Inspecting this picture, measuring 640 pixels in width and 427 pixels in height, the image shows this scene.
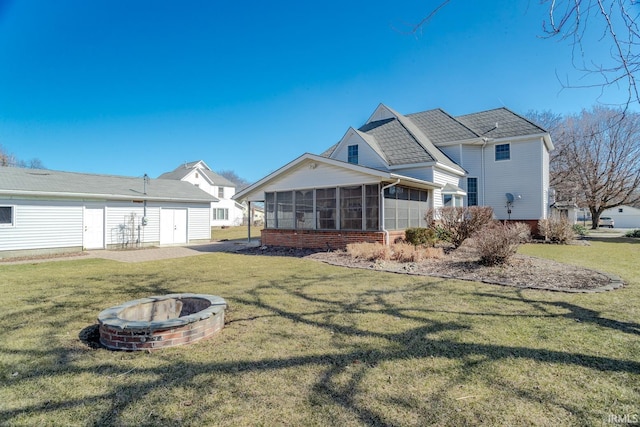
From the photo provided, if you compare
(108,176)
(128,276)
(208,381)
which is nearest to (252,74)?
(108,176)

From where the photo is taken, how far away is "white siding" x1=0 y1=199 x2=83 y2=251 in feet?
42.1

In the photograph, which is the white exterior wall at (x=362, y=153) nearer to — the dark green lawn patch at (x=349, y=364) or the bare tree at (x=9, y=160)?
the dark green lawn patch at (x=349, y=364)

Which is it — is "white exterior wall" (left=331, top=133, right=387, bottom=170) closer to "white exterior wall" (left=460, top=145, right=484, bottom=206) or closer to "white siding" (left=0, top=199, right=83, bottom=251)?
"white exterior wall" (left=460, top=145, right=484, bottom=206)

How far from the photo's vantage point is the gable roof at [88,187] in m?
13.4

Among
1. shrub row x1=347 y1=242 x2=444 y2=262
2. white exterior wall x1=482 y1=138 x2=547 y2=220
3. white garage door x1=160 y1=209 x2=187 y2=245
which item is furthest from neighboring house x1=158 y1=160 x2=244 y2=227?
shrub row x1=347 y1=242 x2=444 y2=262

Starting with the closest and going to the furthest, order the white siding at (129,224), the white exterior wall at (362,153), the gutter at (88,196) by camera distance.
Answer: the gutter at (88,196) → the white siding at (129,224) → the white exterior wall at (362,153)

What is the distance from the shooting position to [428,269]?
27.1ft

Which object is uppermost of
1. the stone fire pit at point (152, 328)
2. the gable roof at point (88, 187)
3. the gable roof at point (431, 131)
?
the gable roof at point (431, 131)

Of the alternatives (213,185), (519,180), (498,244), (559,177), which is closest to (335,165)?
(498,244)

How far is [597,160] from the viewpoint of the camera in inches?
919

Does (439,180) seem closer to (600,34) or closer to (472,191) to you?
(472,191)

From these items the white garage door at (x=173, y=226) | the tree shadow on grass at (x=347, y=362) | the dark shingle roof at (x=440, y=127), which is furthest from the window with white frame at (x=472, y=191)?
the white garage door at (x=173, y=226)

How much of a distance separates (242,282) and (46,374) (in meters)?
4.26

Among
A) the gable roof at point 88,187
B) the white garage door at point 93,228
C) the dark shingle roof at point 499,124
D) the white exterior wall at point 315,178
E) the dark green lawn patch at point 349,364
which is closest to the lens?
the dark green lawn patch at point 349,364
